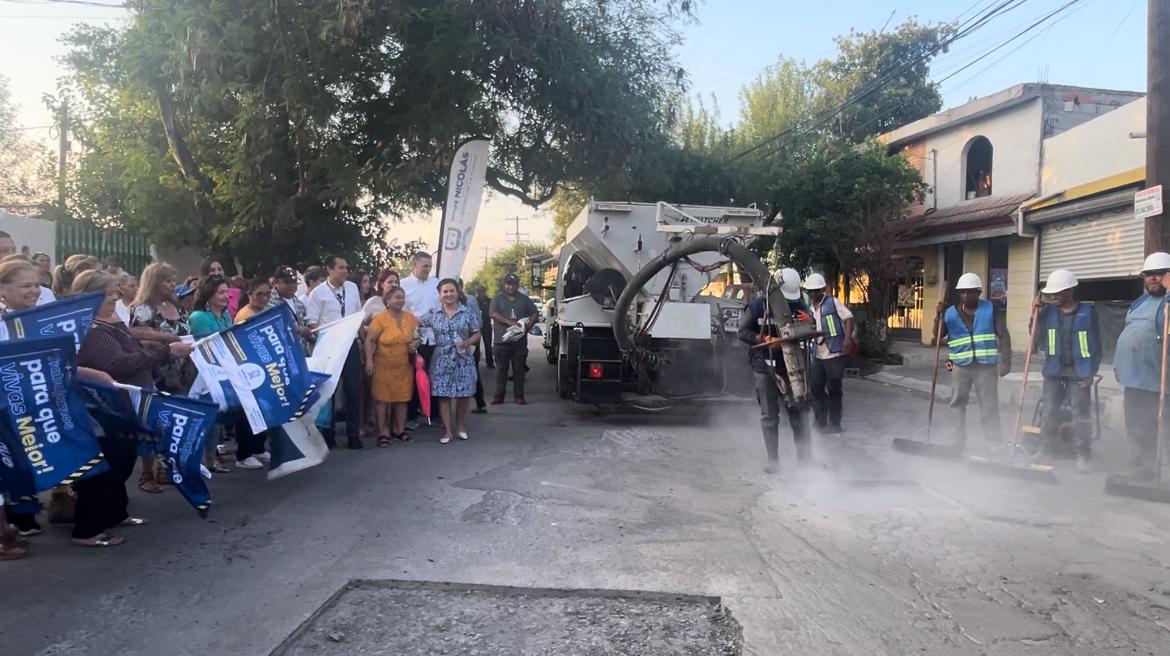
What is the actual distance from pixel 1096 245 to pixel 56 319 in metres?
15.1

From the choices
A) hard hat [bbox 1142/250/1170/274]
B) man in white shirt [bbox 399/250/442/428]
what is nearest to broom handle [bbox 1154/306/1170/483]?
hard hat [bbox 1142/250/1170/274]

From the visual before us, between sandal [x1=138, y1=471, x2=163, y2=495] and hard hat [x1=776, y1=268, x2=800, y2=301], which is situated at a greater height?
hard hat [x1=776, y1=268, x2=800, y2=301]

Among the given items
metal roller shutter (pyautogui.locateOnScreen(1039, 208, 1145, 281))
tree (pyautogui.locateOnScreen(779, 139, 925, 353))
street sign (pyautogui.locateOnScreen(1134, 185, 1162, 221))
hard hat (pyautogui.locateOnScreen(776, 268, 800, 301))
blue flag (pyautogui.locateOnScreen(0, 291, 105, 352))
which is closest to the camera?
blue flag (pyautogui.locateOnScreen(0, 291, 105, 352))

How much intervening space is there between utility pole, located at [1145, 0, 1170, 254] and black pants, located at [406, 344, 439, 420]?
23.6ft

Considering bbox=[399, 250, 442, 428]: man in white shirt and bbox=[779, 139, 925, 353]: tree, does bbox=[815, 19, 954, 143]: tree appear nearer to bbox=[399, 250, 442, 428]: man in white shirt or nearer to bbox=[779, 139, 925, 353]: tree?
bbox=[779, 139, 925, 353]: tree

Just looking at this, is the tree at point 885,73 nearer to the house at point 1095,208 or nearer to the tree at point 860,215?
the tree at point 860,215

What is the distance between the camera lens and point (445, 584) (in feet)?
13.6

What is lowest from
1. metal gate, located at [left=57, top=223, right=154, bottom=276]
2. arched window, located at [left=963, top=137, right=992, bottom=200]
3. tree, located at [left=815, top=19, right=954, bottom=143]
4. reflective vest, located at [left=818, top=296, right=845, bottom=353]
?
reflective vest, located at [left=818, top=296, right=845, bottom=353]

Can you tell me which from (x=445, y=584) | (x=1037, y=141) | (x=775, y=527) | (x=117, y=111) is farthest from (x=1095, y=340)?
(x=117, y=111)

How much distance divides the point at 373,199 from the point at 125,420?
11.4m

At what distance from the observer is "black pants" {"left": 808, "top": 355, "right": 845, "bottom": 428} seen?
8.67 metres

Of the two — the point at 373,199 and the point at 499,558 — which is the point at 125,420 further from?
the point at 373,199

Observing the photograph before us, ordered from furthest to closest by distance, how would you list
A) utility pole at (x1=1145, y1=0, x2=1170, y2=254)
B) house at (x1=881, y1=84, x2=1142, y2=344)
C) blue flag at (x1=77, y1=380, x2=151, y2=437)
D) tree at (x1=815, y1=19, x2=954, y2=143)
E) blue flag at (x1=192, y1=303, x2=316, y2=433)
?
tree at (x1=815, y1=19, x2=954, y2=143)
house at (x1=881, y1=84, x2=1142, y2=344)
utility pole at (x1=1145, y1=0, x2=1170, y2=254)
blue flag at (x1=192, y1=303, x2=316, y2=433)
blue flag at (x1=77, y1=380, x2=151, y2=437)

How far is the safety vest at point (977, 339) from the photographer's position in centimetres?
729
